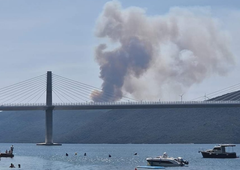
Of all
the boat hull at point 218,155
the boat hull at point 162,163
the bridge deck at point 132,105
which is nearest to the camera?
the boat hull at point 162,163

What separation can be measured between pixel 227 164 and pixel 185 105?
74.4 m

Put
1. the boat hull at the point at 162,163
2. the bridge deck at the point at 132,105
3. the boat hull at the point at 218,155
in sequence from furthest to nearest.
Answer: the bridge deck at the point at 132,105
the boat hull at the point at 218,155
the boat hull at the point at 162,163

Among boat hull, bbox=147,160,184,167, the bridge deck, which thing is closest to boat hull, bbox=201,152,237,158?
boat hull, bbox=147,160,184,167

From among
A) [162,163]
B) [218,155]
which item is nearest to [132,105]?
[218,155]

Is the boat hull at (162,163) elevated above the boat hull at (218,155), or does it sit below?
below

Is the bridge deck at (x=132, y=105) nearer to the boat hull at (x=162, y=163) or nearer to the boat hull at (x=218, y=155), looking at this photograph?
the boat hull at (x=218, y=155)

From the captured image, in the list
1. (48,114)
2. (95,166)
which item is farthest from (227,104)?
(95,166)

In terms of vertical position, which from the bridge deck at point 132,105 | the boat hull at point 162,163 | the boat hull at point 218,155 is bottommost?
the boat hull at point 162,163

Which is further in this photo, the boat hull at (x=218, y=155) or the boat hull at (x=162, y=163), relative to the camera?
the boat hull at (x=218, y=155)

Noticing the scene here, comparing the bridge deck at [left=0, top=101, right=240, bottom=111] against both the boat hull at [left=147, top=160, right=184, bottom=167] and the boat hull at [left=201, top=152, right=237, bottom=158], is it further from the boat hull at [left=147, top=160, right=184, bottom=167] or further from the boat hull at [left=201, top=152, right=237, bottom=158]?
the boat hull at [left=147, top=160, right=184, bottom=167]

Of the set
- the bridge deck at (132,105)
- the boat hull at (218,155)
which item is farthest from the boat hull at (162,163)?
the bridge deck at (132,105)

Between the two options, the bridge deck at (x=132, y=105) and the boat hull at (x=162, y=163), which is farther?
the bridge deck at (x=132, y=105)

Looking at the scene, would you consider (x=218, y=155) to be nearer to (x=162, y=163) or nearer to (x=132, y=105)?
(x=162, y=163)

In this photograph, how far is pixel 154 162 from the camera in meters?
104
